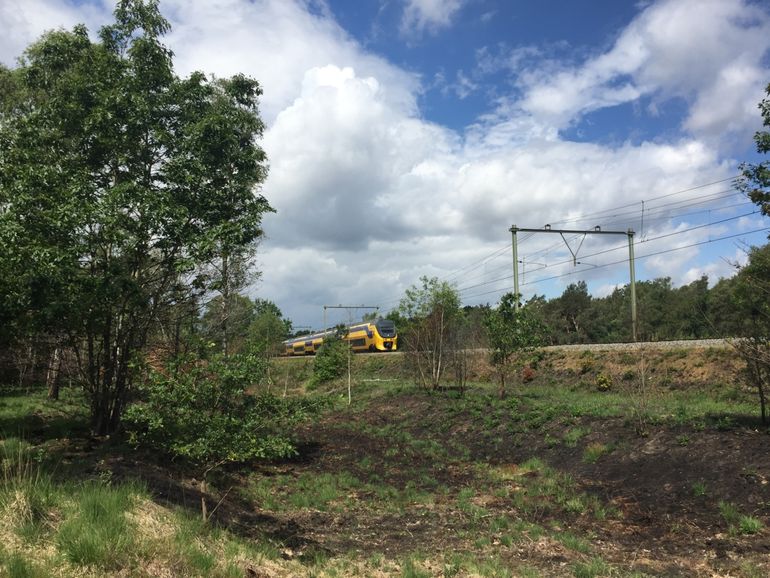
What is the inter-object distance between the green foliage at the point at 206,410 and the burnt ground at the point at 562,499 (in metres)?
1.48

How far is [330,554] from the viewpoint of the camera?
23.3 feet

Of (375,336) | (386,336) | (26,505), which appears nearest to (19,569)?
(26,505)

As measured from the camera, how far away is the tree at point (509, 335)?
19.8m

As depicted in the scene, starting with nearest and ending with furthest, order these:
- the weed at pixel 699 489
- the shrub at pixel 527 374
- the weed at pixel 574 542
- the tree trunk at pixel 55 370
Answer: the weed at pixel 574 542, the weed at pixel 699 489, the tree trunk at pixel 55 370, the shrub at pixel 527 374

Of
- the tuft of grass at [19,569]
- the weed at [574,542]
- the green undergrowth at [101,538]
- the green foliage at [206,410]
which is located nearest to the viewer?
the tuft of grass at [19,569]

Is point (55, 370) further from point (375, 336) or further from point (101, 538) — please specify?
point (375, 336)

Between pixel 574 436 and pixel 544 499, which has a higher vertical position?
pixel 574 436

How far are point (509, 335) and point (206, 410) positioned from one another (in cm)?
1261

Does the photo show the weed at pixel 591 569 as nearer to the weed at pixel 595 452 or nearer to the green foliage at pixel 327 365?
the weed at pixel 595 452

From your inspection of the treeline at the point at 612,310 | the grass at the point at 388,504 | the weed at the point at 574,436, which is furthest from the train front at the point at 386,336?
the weed at the point at 574,436

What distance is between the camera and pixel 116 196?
9.87 meters

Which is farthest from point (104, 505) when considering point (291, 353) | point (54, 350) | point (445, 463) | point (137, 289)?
point (291, 353)

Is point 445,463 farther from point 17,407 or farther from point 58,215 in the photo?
point 17,407

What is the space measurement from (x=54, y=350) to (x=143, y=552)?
9573 mm
